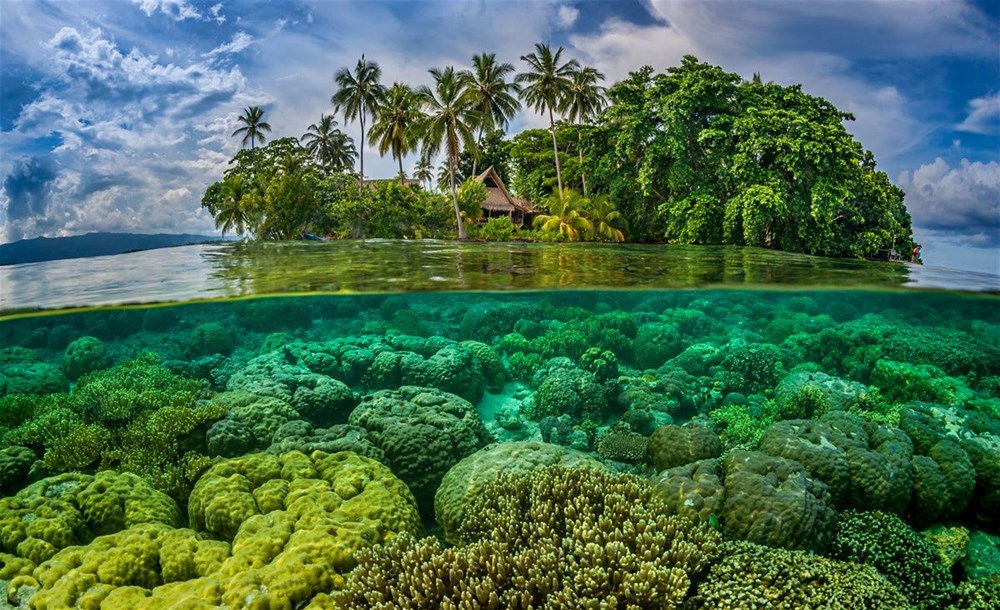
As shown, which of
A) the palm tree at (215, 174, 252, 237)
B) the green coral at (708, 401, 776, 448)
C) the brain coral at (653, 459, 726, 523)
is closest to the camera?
the brain coral at (653, 459, 726, 523)

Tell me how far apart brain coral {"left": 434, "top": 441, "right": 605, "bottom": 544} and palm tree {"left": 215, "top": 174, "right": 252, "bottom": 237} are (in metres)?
37.8

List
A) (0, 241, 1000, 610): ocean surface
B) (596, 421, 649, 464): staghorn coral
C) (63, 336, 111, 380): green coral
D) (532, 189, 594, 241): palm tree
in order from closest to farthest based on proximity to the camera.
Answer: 1. (0, 241, 1000, 610): ocean surface
2. (596, 421, 649, 464): staghorn coral
3. (63, 336, 111, 380): green coral
4. (532, 189, 594, 241): palm tree

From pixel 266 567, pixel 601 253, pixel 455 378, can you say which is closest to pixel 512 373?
pixel 455 378

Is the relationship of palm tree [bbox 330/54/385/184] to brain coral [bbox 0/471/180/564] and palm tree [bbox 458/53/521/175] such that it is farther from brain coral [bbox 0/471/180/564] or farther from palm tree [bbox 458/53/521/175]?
brain coral [bbox 0/471/180/564]

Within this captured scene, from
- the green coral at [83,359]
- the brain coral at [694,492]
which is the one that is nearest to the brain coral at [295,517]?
the brain coral at [694,492]

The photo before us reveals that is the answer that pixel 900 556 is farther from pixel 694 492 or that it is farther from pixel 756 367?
pixel 756 367

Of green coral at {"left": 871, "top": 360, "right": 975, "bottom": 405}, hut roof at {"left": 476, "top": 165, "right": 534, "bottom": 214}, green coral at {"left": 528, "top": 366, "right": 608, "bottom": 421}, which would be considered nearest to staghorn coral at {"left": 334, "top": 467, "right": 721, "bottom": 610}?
green coral at {"left": 528, "top": 366, "right": 608, "bottom": 421}

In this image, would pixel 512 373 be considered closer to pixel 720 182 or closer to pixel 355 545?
pixel 355 545

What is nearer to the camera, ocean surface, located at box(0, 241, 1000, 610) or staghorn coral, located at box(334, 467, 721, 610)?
staghorn coral, located at box(334, 467, 721, 610)

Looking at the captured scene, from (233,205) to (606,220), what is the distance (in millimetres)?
28328

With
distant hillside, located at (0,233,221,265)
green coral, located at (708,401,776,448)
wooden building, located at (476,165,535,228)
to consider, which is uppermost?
wooden building, located at (476,165,535,228)

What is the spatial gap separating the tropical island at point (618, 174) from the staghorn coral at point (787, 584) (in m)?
22.9

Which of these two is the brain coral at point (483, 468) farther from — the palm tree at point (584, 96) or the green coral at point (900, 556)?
the palm tree at point (584, 96)

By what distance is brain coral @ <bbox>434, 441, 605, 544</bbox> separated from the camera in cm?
702
